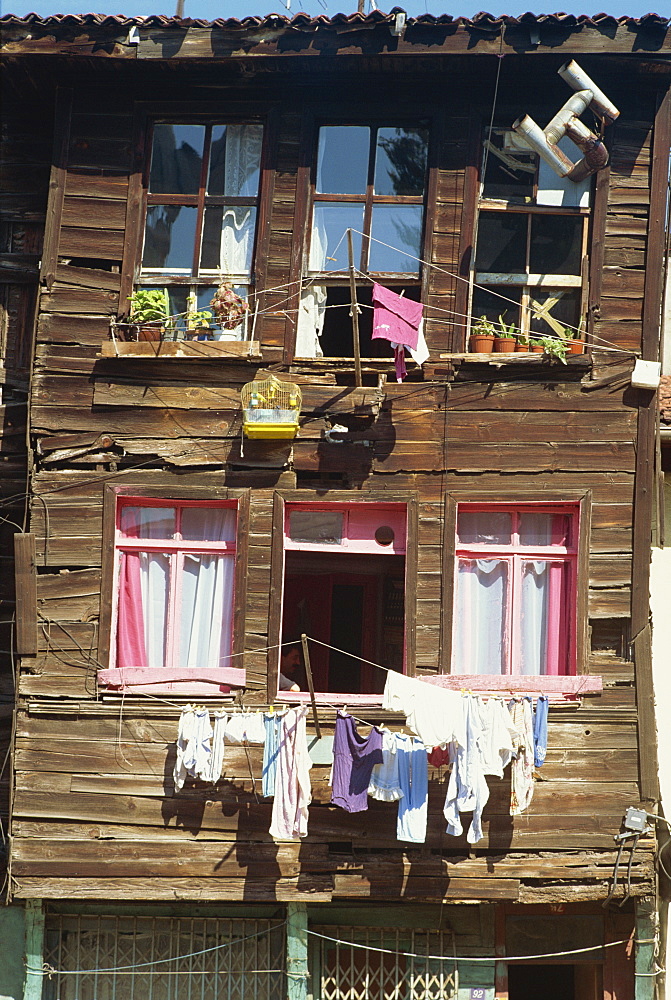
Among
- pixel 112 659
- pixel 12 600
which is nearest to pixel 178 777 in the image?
pixel 112 659

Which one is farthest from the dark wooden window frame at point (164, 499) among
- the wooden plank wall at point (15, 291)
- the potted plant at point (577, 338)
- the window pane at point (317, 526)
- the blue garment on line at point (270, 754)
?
the potted plant at point (577, 338)

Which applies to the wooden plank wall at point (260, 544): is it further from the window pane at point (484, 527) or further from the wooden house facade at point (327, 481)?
the window pane at point (484, 527)

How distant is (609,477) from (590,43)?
418 centimetres

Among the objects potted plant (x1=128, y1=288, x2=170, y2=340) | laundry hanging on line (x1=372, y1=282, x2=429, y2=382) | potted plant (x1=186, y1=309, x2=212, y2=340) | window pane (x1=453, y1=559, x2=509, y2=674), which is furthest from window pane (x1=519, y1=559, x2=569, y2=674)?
potted plant (x1=128, y1=288, x2=170, y2=340)

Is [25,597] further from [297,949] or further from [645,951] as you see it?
[645,951]

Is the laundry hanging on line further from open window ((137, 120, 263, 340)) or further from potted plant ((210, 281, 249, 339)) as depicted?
open window ((137, 120, 263, 340))

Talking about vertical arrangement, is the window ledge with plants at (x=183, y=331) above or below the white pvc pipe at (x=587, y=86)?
below

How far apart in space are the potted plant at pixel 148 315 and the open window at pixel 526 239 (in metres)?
3.14

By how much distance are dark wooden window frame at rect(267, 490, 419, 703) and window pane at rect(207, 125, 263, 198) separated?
10.5 ft

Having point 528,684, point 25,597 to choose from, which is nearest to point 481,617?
point 528,684

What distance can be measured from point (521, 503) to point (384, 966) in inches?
189

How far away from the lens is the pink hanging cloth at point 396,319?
10242mm

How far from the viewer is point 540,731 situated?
10.0 meters

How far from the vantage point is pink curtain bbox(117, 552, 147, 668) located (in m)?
10.8
